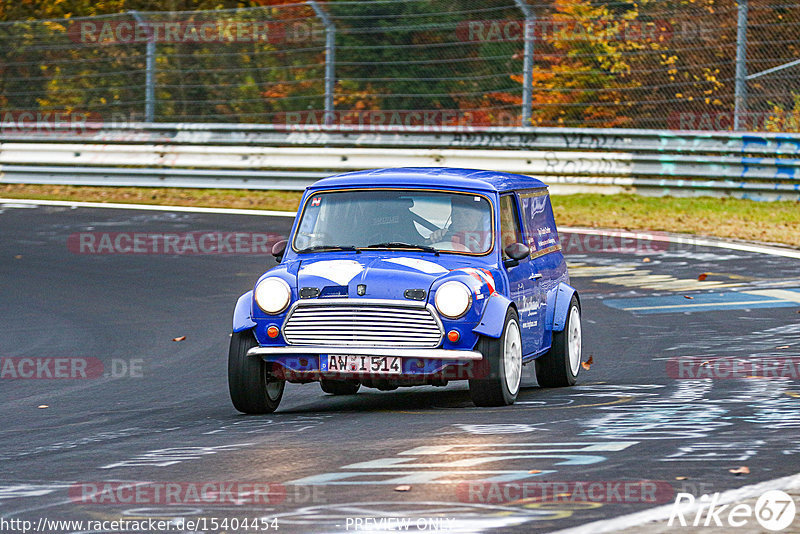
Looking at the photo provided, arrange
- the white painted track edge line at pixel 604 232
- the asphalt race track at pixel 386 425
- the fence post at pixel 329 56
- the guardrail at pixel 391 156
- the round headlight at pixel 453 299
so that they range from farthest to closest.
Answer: the fence post at pixel 329 56, the guardrail at pixel 391 156, the white painted track edge line at pixel 604 232, the round headlight at pixel 453 299, the asphalt race track at pixel 386 425

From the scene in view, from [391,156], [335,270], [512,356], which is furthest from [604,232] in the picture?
[335,270]

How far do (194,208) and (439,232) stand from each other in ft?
47.3

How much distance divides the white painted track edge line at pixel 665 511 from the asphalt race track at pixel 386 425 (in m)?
0.09

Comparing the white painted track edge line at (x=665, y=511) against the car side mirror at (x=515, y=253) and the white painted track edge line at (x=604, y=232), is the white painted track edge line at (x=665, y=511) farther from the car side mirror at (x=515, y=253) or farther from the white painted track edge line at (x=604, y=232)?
the white painted track edge line at (x=604, y=232)

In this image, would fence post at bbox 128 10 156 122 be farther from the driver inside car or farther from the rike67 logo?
the rike67 logo

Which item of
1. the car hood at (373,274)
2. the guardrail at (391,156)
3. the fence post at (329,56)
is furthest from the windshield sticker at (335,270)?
the fence post at (329,56)

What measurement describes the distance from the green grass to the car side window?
29.2 feet

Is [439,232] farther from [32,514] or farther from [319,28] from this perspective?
[319,28]

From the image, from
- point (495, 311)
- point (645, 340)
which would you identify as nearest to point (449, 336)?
point (495, 311)

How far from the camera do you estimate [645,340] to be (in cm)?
1109

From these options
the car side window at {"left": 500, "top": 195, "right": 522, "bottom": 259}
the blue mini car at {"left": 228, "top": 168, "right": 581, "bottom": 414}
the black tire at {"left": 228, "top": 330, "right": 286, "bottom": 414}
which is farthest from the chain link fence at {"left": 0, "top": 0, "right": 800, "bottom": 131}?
the black tire at {"left": 228, "top": 330, "right": 286, "bottom": 414}

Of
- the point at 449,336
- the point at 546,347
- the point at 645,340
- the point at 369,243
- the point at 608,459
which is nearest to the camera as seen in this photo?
the point at 608,459

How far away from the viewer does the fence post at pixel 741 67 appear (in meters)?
21.3

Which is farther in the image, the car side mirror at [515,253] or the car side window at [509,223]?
the car side window at [509,223]
